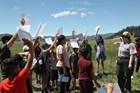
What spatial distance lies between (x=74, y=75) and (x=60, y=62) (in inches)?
79.9

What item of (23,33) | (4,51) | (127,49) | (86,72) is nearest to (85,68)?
(86,72)

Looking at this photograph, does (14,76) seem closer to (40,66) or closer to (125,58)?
(40,66)

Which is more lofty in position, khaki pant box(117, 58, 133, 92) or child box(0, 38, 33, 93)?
child box(0, 38, 33, 93)

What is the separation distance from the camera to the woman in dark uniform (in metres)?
10.6

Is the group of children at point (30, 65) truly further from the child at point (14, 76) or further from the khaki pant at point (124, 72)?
the khaki pant at point (124, 72)

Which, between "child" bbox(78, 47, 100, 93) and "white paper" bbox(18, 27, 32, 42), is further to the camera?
"child" bbox(78, 47, 100, 93)

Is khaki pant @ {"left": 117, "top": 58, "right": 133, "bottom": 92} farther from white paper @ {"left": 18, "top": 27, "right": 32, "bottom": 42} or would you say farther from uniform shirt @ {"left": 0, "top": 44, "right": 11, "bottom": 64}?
white paper @ {"left": 18, "top": 27, "right": 32, "bottom": 42}

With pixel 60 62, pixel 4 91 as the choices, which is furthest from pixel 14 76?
pixel 60 62

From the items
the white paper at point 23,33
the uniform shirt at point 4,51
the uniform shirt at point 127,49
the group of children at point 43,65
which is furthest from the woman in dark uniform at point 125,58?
the white paper at point 23,33

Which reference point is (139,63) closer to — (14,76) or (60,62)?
(60,62)

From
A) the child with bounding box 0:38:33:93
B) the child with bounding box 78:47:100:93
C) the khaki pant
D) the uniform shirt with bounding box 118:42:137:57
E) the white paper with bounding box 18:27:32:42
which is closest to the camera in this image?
the white paper with bounding box 18:27:32:42

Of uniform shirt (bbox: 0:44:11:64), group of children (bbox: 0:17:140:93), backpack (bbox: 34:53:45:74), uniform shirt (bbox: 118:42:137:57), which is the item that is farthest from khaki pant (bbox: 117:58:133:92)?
uniform shirt (bbox: 0:44:11:64)

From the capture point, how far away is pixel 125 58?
10820 millimetres

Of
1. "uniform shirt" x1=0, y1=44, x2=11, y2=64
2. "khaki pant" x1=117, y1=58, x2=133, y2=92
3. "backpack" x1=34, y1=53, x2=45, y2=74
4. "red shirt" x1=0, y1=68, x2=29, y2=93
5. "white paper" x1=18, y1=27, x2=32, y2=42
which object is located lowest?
"khaki pant" x1=117, y1=58, x2=133, y2=92
